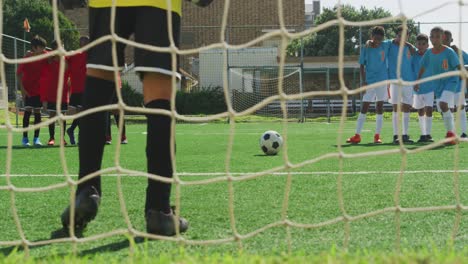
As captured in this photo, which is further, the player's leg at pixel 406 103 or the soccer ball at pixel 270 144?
the player's leg at pixel 406 103

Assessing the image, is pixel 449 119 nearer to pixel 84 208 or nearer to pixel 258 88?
pixel 84 208

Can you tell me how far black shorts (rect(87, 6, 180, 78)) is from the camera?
104 inches

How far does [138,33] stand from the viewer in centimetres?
270

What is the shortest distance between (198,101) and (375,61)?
11.9m

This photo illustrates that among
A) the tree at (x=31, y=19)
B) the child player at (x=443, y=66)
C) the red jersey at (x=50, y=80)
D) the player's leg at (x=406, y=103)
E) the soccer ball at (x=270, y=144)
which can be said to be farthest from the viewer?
the tree at (x=31, y=19)

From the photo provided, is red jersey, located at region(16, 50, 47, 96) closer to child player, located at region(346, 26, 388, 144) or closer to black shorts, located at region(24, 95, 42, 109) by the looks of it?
black shorts, located at region(24, 95, 42, 109)

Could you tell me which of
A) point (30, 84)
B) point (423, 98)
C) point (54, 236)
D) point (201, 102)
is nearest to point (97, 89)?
point (54, 236)

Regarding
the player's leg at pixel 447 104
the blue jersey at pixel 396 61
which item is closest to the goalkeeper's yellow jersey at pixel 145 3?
the player's leg at pixel 447 104

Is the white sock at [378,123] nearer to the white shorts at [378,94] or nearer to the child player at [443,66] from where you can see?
the white shorts at [378,94]

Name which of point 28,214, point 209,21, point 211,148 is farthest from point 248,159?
point 209,21

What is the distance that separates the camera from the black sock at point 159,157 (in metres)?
2.60

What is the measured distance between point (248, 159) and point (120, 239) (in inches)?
147

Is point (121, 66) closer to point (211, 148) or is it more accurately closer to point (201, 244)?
point (201, 244)

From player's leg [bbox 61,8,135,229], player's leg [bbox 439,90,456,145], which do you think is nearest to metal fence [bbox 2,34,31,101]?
player's leg [bbox 439,90,456,145]
